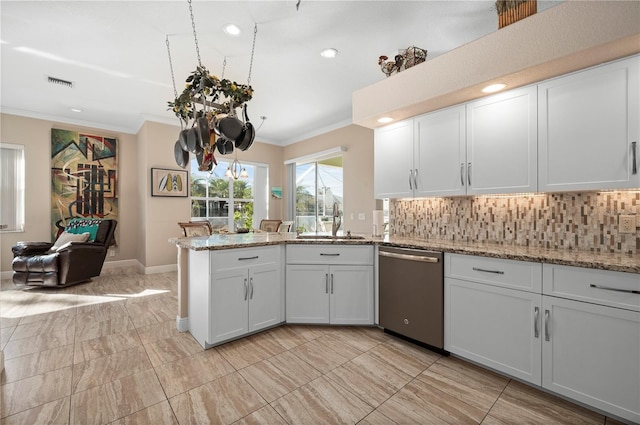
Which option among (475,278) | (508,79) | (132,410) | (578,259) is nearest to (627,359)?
(578,259)

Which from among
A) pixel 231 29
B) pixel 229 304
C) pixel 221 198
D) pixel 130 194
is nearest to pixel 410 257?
pixel 229 304

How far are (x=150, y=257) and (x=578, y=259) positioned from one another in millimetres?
5831

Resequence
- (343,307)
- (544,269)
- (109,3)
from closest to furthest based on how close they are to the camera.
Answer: (544,269) < (109,3) < (343,307)

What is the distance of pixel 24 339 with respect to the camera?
8.43 feet

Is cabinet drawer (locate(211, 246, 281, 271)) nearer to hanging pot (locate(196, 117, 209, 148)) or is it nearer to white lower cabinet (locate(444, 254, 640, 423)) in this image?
hanging pot (locate(196, 117, 209, 148))

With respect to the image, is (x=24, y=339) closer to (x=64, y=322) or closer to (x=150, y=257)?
(x=64, y=322)

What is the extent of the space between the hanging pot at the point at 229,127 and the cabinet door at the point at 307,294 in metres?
1.32

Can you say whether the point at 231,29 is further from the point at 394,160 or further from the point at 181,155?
the point at 394,160

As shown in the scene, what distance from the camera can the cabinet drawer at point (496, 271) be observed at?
6.01ft

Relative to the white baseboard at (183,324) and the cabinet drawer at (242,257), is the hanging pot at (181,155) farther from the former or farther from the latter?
the white baseboard at (183,324)

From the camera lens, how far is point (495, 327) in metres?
1.99

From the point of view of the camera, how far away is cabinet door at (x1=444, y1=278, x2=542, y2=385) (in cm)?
183

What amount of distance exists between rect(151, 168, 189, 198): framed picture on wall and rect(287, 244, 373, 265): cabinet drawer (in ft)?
12.2

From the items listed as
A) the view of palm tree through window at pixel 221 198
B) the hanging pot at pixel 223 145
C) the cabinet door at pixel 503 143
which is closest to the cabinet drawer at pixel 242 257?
the hanging pot at pixel 223 145
